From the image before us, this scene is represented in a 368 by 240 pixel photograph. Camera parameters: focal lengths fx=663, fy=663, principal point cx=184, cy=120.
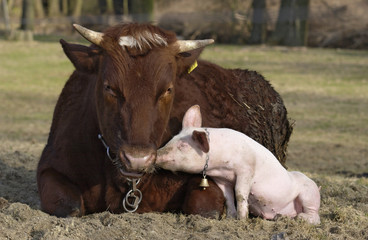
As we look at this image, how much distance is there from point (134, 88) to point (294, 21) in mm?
22556

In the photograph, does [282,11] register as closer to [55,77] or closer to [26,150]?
[55,77]

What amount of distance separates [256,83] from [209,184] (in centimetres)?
226

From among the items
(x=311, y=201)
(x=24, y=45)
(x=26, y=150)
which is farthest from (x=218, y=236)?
(x=24, y=45)

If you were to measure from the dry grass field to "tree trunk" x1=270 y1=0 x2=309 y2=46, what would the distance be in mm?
1555

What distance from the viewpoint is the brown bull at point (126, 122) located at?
4664 millimetres

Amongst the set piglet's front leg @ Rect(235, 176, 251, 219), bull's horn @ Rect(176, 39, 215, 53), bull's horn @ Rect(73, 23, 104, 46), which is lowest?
piglet's front leg @ Rect(235, 176, 251, 219)

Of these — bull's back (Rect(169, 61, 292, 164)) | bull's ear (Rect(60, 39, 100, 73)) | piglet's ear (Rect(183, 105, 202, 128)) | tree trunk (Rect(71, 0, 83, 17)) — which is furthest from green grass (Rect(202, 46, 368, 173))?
tree trunk (Rect(71, 0, 83, 17))

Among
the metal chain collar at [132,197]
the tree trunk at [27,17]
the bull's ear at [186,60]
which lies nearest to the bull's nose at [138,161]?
the metal chain collar at [132,197]

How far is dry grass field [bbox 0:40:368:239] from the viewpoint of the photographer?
461cm

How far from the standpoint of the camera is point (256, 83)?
23.3 ft

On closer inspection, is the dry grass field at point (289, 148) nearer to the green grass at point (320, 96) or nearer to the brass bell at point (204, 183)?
the green grass at point (320, 96)

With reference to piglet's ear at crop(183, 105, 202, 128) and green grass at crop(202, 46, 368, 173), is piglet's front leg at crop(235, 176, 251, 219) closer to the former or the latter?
piglet's ear at crop(183, 105, 202, 128)

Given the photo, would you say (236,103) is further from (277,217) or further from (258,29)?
(258,29)

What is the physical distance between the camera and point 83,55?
197 inches
